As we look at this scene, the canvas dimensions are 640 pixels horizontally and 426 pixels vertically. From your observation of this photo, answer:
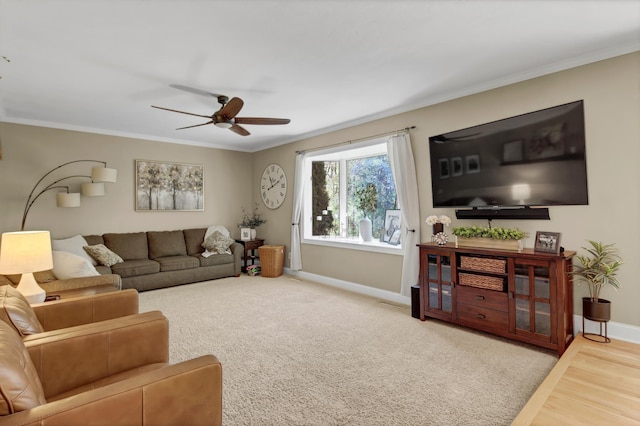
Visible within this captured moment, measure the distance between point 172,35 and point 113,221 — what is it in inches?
161

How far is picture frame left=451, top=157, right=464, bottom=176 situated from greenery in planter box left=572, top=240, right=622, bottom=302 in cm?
133

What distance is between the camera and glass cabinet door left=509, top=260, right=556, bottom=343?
2.74 meters

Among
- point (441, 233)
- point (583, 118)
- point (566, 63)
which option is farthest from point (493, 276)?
point (566, 63)

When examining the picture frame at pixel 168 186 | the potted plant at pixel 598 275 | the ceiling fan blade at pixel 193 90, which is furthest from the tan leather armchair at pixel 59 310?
the potted plant at pixel 598 275

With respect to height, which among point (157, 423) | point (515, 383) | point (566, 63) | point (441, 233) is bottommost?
point (515, 383)

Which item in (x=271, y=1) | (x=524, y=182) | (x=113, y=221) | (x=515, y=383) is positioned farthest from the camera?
(x=113, y=221)

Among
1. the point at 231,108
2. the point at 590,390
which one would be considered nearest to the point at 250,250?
the point at 231,108

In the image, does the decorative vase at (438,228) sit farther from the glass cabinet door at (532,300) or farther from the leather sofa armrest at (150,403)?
the leather sofa armrest at (150,403)

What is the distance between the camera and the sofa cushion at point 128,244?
16.9 ft

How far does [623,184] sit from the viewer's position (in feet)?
8.90

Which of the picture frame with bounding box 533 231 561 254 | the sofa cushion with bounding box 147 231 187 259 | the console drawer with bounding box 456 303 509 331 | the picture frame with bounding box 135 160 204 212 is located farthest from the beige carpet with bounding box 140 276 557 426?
the picture frame with bounding box 135 160 204 212

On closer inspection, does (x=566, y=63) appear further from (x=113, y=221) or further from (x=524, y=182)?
(x=113, y=221)

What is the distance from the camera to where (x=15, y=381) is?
1.06 m

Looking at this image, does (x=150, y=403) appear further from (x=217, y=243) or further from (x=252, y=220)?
(x=252, y=220)
